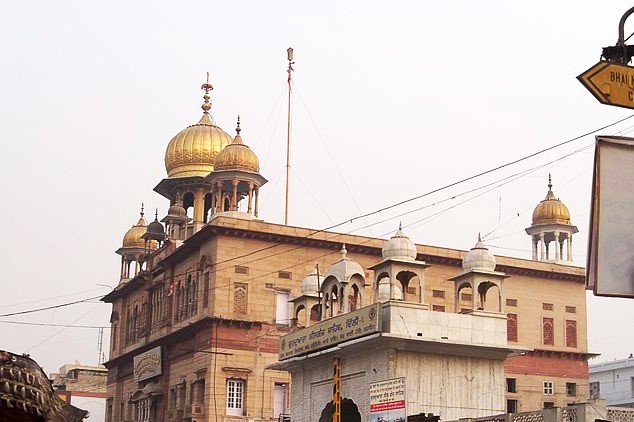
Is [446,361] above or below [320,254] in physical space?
below

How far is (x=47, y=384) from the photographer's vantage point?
5.19m

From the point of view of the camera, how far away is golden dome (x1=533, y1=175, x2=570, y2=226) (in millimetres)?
46625

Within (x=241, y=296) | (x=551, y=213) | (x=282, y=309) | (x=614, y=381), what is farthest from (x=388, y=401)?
(x=614, y=381)

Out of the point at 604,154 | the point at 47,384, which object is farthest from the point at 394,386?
the point at 47,384

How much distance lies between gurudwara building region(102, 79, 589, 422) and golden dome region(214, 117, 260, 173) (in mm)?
70

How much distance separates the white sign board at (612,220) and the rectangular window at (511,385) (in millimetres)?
35266

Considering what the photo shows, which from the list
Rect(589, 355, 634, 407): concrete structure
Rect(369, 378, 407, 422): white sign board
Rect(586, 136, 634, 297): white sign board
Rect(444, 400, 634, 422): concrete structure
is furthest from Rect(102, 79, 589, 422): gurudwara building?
Rect(589, 355, 634, 407): concrete structure

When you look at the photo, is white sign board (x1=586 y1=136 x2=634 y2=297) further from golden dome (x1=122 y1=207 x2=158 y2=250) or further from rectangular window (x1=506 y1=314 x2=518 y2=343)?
golden dome (x1=122 y1=207 x2=158 y2=250)

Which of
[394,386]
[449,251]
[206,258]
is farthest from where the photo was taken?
[449,251]

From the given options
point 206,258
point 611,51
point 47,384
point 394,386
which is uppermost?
point 206,258

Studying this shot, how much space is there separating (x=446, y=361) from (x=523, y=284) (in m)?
19.2

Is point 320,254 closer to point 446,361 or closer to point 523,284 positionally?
point 523,284

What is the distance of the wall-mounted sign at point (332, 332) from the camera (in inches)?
1013

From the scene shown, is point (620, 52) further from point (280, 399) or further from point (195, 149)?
point (195, 149)
